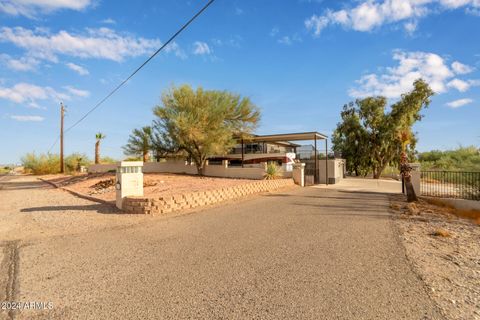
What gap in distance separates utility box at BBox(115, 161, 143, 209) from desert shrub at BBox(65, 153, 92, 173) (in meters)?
34.7

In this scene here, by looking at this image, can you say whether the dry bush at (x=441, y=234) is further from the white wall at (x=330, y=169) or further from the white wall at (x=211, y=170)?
the white wall at (x=330, y=169)

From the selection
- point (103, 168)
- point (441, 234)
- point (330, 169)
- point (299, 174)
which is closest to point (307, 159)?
point (330, 169)

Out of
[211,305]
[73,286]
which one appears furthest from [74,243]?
[211,305]

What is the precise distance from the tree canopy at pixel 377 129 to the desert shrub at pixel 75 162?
1444 inches

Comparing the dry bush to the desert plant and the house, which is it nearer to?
the desert plant

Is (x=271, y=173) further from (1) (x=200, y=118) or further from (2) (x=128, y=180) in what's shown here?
(2) (x=128, y=180)

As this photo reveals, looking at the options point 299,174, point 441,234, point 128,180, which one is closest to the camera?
point 441,234

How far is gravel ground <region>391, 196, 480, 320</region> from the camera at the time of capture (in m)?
3.37

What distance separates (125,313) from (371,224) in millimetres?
6762

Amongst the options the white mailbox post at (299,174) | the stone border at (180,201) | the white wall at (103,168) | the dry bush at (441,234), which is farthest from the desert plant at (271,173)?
the white wall at (103,168)

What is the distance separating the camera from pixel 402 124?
93.0 feet

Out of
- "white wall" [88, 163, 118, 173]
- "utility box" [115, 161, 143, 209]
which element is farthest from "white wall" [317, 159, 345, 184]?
"white wall" [88, 163, 118, 173]

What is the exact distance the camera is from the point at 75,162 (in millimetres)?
40406

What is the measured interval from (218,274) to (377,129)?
31.0 meters
